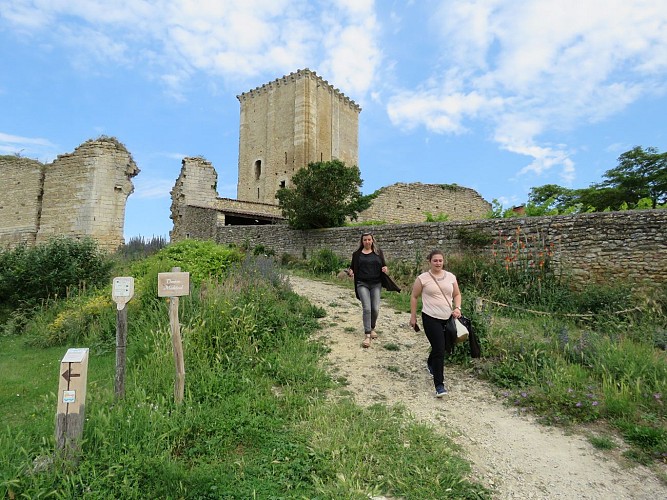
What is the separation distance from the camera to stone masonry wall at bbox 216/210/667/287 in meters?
8.20

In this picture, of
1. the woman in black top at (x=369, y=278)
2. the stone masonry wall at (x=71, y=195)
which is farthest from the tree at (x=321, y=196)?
the woman in black top at (x=369, y=278)

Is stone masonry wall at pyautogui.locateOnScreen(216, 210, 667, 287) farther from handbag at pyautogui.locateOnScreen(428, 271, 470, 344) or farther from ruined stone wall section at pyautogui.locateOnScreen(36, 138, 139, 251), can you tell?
ruined stone wall section at pyautogui.locateOnScreen(36, 138, 139, 251)

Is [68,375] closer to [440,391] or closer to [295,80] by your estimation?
[440,391]

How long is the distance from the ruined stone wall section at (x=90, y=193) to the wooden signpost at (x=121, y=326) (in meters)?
12.5

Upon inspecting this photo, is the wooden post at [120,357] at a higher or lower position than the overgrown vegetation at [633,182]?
lower

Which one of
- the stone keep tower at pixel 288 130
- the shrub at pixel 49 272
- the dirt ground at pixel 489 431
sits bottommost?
the dirt ground at pixel 489 431

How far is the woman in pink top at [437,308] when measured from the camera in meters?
4.42

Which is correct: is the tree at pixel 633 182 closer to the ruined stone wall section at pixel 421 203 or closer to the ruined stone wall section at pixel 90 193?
the ruined stone wall section at pixel 421 203

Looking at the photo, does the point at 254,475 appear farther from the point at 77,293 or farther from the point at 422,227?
the point at 422,227

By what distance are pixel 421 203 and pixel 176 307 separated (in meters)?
18.7

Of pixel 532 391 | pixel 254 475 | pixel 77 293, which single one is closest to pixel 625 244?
pixel 532 391

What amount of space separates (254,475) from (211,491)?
12.7 inches

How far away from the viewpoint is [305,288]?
9.60 meters

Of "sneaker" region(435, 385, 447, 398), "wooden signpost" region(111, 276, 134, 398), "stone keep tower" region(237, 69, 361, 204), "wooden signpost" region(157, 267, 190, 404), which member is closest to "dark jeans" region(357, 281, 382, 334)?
"sneaker" region(435, 385, 447, 398)
